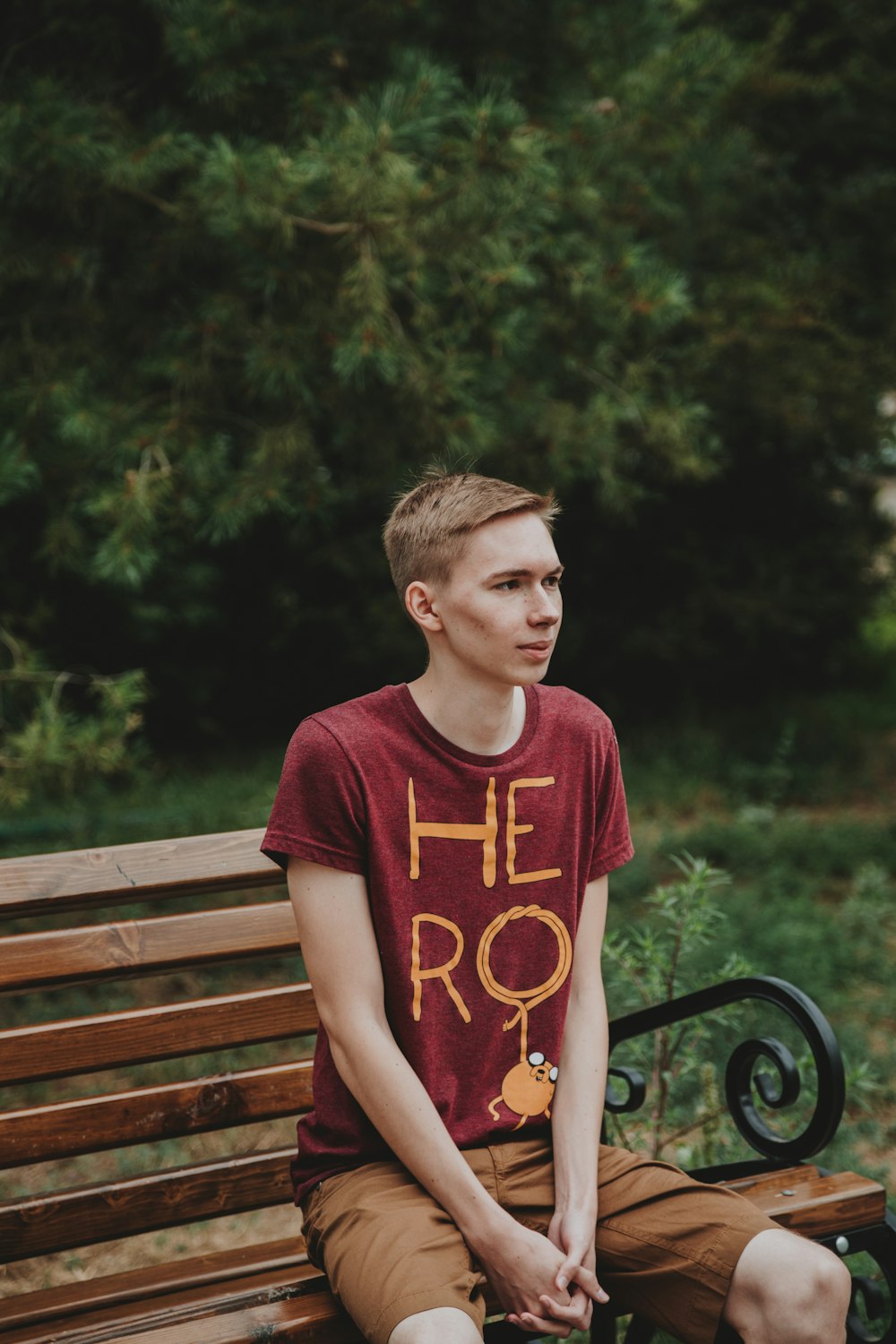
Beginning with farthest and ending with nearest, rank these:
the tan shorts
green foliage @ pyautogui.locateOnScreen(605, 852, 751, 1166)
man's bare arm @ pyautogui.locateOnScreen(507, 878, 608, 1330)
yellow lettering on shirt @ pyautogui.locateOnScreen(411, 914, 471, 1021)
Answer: green foliage @ pyautogui.locateOnScreen(605, 852, 751, 1166), yellow lettering on shirt @ pyautogui.locateOnScreen(411, 914, 471, 1021), man's bare arm @ pyautogui.locateOnScreen(507, 878, 608, 1330), the tan shorts

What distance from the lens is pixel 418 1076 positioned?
6.36 ft

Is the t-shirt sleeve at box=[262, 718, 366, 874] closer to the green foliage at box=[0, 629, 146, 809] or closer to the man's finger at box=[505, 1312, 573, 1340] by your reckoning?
the man's finger at box=[505, 1312, 573, 1340]

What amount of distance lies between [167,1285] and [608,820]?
1093 mm

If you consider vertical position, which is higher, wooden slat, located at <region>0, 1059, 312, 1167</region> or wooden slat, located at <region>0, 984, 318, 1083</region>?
wooden slat, located at <region>0, 984, 318, 1083</region>

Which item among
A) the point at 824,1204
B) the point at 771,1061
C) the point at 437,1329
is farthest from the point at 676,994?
the point at 437,1329

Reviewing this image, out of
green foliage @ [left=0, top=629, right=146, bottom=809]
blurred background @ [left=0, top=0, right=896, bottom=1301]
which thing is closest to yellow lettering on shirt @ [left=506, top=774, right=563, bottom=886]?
blurred background @ [left=0, top=0, right=896, bottom=1301]

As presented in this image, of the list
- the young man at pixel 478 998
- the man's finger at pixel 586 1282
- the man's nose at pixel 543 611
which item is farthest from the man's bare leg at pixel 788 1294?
the man's nose at pixel 543 611

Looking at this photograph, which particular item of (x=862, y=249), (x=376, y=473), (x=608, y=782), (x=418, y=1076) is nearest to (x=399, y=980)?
(x=418, y=1076)

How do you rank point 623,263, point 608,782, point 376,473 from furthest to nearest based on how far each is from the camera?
point 376,473, point 623,263, point 608,782

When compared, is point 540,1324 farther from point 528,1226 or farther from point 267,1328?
point 267,1328

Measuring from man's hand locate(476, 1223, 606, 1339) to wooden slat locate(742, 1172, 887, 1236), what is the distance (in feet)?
1.41

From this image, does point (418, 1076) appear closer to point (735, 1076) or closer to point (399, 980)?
point (399, 980)

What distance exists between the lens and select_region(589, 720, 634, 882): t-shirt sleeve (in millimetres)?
2150

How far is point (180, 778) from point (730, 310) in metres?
3.97
